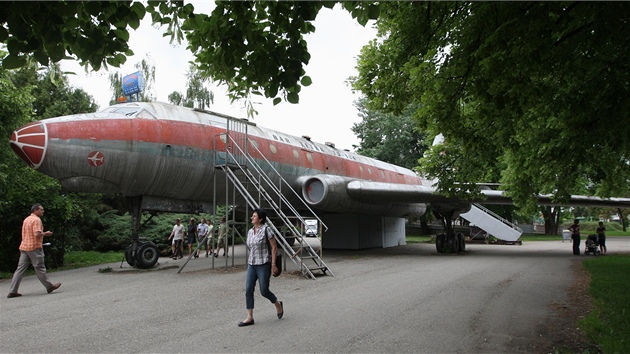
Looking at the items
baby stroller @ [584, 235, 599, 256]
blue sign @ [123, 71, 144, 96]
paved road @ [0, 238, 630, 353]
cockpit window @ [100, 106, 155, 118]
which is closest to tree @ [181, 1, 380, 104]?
paved road @ [0, 238, 630, 353]

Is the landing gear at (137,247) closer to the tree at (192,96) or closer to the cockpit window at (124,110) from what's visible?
the cockpit window at (124,110)

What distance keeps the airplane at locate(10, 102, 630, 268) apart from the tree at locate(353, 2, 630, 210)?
4145 mm

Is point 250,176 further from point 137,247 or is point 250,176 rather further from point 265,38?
point 265,38

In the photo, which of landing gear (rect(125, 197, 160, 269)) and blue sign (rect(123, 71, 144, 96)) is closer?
landing gear (rect(125, 197, 160, 269))

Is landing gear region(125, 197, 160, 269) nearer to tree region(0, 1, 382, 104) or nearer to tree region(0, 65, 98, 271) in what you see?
tree region(0, 65, 98, 271)

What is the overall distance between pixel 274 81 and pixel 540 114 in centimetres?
568

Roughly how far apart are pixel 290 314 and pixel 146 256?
638 cm

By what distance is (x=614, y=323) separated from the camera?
5.38m

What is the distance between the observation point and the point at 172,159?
1060 cm

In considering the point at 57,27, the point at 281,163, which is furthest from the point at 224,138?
the point at 57,27

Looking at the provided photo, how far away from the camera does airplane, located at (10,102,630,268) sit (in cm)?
923

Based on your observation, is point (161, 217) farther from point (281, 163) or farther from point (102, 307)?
point (102, 307)

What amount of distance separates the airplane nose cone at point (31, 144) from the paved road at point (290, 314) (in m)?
2.66

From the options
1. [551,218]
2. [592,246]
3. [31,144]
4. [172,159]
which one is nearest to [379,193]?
[172,159]
